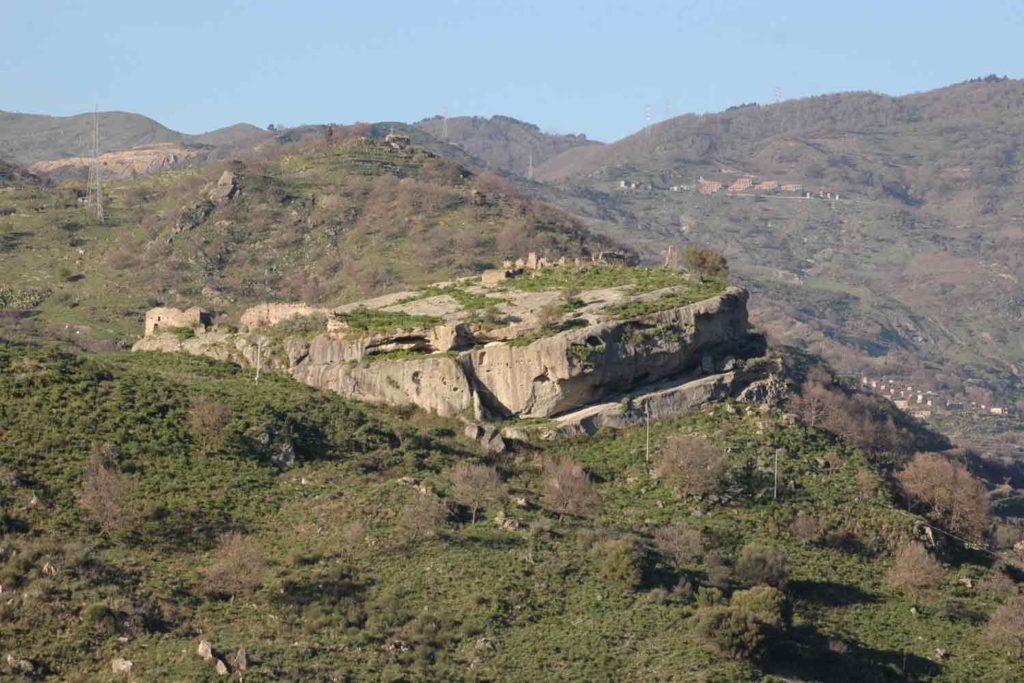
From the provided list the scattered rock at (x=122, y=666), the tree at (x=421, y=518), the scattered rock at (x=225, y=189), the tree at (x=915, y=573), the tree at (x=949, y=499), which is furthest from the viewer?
the scattered rock at (x=225, y=189)

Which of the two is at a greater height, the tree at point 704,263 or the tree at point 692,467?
the tree at point 704,263

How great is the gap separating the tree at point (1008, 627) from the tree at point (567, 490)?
11.4m

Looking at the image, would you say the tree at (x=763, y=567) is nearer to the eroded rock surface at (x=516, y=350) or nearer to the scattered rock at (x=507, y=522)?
the scattered rock at (x=507, y=522)

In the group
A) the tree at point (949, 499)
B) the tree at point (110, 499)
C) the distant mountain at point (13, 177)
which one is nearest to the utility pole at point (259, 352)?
the tree at point (110, 499)

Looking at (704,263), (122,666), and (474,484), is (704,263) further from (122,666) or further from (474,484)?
(122,666)

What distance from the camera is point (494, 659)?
39.1 meters

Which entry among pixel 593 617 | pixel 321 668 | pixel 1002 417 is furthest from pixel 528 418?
pixel 1002 417

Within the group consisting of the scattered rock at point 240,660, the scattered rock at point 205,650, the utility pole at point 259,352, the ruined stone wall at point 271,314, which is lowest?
the scattered rock at point 240,660

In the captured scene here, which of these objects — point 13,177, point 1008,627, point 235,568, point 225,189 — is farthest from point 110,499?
point 13,177

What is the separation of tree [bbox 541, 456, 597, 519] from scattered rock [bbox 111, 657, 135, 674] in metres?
14.8

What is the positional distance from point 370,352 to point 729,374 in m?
12.2

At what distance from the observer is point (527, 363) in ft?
179

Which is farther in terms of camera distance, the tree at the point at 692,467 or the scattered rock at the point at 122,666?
the tree at the point at 692,467

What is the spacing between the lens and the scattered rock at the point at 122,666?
119 feet
